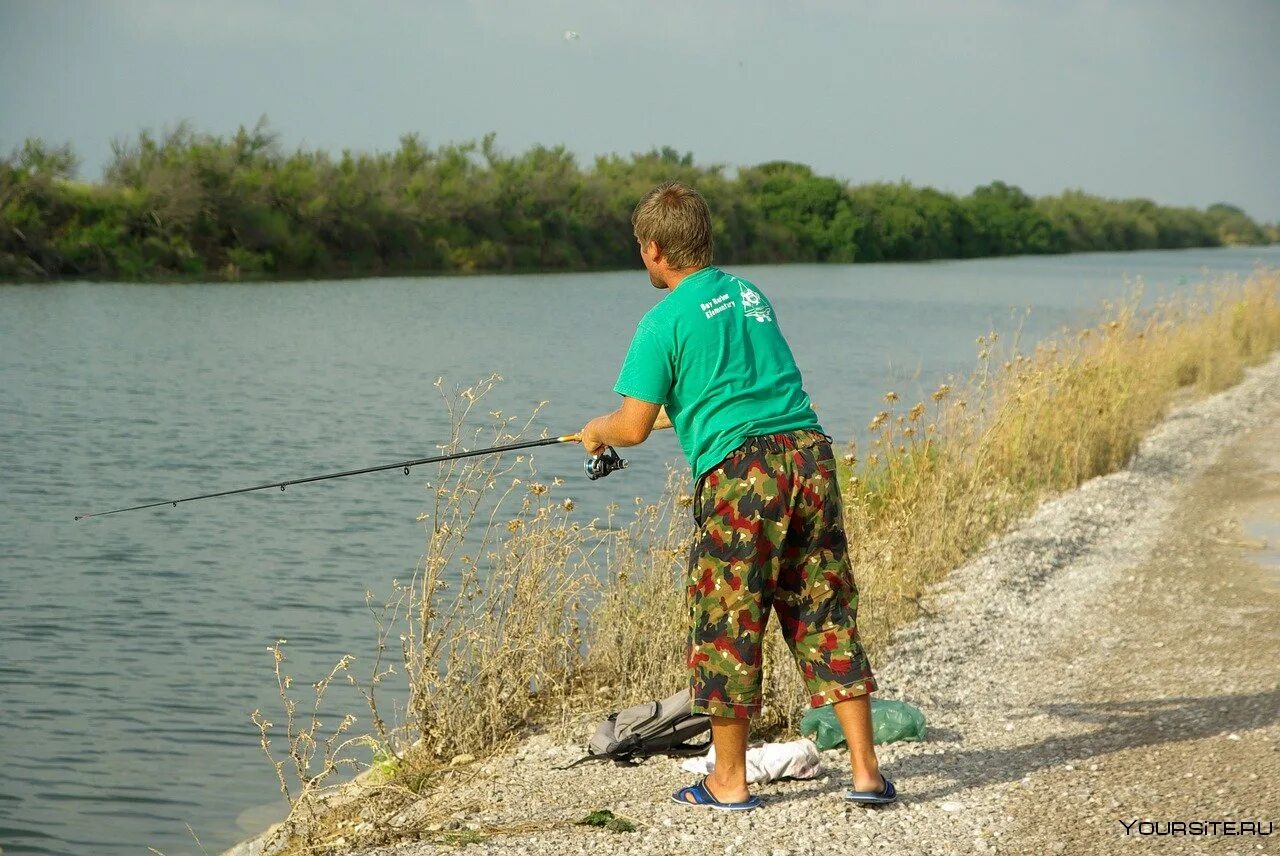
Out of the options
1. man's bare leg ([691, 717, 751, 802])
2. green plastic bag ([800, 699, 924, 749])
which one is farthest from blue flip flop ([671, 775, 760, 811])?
green plastic bag ([800, 699, 924, 749])

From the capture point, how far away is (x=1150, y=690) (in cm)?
621

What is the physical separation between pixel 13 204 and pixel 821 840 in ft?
128

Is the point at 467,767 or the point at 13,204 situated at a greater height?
the point at 13,204

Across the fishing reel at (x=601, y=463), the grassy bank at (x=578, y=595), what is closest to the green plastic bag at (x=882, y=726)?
the grassy bank at (x=578, y=595)

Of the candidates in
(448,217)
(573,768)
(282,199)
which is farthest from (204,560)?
(448,217)

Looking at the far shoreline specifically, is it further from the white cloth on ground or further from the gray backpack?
the white cloth on ground

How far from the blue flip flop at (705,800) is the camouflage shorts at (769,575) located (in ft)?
1.31

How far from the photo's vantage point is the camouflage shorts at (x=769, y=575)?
4.31 m

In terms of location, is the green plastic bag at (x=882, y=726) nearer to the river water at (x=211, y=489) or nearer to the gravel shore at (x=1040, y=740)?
the gravel shore at (x=1040, y=740)

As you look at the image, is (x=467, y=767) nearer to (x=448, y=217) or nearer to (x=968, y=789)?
(x=968, y=789)

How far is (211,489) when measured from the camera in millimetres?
13766

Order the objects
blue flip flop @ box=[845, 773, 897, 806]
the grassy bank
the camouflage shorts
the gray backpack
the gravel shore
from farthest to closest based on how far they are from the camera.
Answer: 1. the grassy bank
2. the gray backpack
3. blue flip flop @ box=[845, 773, 897, 806]
4. the gravel shore
5. the camouflage shorts

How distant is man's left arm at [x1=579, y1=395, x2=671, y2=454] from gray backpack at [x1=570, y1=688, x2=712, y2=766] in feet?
4.52

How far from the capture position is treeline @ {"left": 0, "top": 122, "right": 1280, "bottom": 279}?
1617 inches
